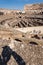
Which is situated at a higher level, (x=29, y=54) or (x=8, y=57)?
(x=29, y=54)

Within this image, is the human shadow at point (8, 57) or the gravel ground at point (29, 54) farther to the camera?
the human shadow at point (8, 57)

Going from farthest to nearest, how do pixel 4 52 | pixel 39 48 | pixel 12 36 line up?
pixel 12 36 → pixel 4 52 → pixel 39 48

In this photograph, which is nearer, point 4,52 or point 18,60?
point 18,60

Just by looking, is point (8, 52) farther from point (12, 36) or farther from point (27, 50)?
point (12, 36)

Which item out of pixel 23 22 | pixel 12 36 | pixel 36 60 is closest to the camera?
pixel 36 60

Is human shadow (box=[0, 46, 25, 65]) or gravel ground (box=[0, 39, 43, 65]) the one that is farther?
human shadow (box=[0, 46, 25, 65])

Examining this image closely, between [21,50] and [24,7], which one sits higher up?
[21,50]

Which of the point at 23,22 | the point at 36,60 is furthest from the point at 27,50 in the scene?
the point at 23,22

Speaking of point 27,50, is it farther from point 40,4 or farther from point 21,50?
point 40,4

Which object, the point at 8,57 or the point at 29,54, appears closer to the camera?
the point at 29,54

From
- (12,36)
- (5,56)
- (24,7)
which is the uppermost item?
(5,56)
